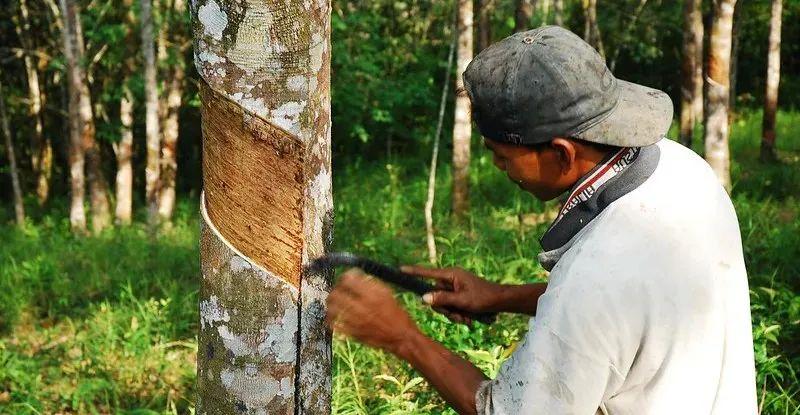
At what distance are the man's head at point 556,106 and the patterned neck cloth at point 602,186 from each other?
3 centimetres

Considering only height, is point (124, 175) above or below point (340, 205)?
below

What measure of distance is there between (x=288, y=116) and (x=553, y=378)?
0.80m

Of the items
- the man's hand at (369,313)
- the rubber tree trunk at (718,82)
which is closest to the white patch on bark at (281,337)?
the man's hand at (369,313)

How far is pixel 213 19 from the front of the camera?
170 centimetres

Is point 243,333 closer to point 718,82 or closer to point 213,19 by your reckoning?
point 213,19

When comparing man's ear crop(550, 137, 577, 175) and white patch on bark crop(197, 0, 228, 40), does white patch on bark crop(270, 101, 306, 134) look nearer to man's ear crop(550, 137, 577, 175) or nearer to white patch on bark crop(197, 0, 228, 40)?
white patch on bark crop(197, 0, 228, 40)

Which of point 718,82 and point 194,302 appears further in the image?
point 718,82

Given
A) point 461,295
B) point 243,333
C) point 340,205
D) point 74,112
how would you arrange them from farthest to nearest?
point 74,112
point 340,205
point 461,295
point 243,333

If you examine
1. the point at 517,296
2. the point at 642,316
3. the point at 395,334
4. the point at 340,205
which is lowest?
the point at 340,205

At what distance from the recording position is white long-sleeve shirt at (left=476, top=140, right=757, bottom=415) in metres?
1.46

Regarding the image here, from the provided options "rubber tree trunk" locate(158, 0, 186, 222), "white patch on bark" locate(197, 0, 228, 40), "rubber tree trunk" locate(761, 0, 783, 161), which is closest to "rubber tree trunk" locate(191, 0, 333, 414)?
"white patch on bark" locate(197, 0, 228, 40)

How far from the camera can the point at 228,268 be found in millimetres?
1796

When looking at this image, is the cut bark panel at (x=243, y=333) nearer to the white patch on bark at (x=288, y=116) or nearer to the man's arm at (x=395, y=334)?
the man's arm at (x=395, y=334)

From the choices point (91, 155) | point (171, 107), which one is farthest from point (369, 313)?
point (91, 155)
